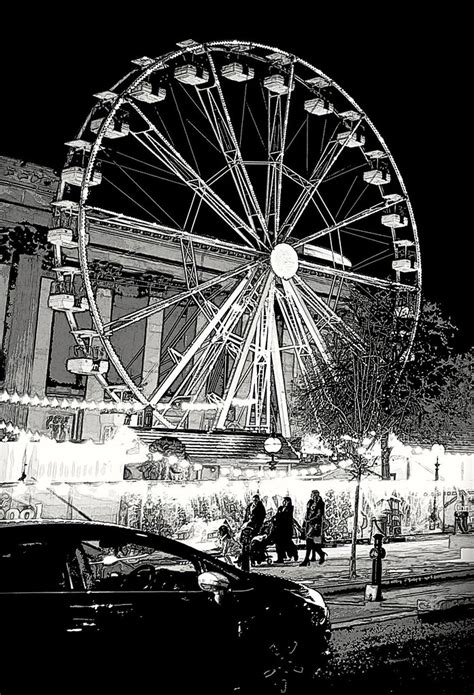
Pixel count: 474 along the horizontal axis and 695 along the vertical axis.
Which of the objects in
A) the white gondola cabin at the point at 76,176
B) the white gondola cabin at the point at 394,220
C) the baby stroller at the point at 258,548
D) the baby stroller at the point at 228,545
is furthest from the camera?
the white gondola cabin at the point at 394,220

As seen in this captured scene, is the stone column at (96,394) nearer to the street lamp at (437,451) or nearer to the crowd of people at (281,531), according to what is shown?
the street lamp at (437,451)

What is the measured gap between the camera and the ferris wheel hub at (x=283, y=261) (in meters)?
21.7

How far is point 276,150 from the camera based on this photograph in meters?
22.1

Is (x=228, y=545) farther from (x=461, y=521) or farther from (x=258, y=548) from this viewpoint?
(x=461, y=521)

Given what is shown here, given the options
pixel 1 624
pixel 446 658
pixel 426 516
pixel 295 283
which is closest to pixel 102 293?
pixel 295 283

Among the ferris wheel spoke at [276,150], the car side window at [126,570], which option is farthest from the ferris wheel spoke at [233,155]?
the car side window at [126,570]

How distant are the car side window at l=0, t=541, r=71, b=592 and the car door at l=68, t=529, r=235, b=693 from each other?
0.16 m

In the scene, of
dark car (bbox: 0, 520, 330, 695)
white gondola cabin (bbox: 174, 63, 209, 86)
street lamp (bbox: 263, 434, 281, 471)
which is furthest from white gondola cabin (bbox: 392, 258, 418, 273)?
dark car (bbox: 0, 520, 330, 695)

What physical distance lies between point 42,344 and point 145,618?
2425 cm

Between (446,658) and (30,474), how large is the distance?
12216mm

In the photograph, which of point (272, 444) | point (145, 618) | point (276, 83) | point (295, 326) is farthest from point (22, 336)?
point (145, 618)

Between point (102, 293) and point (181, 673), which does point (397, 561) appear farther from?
point (102, 293)

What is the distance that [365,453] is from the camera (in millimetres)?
19359

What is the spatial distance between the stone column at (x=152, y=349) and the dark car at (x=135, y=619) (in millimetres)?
25277
